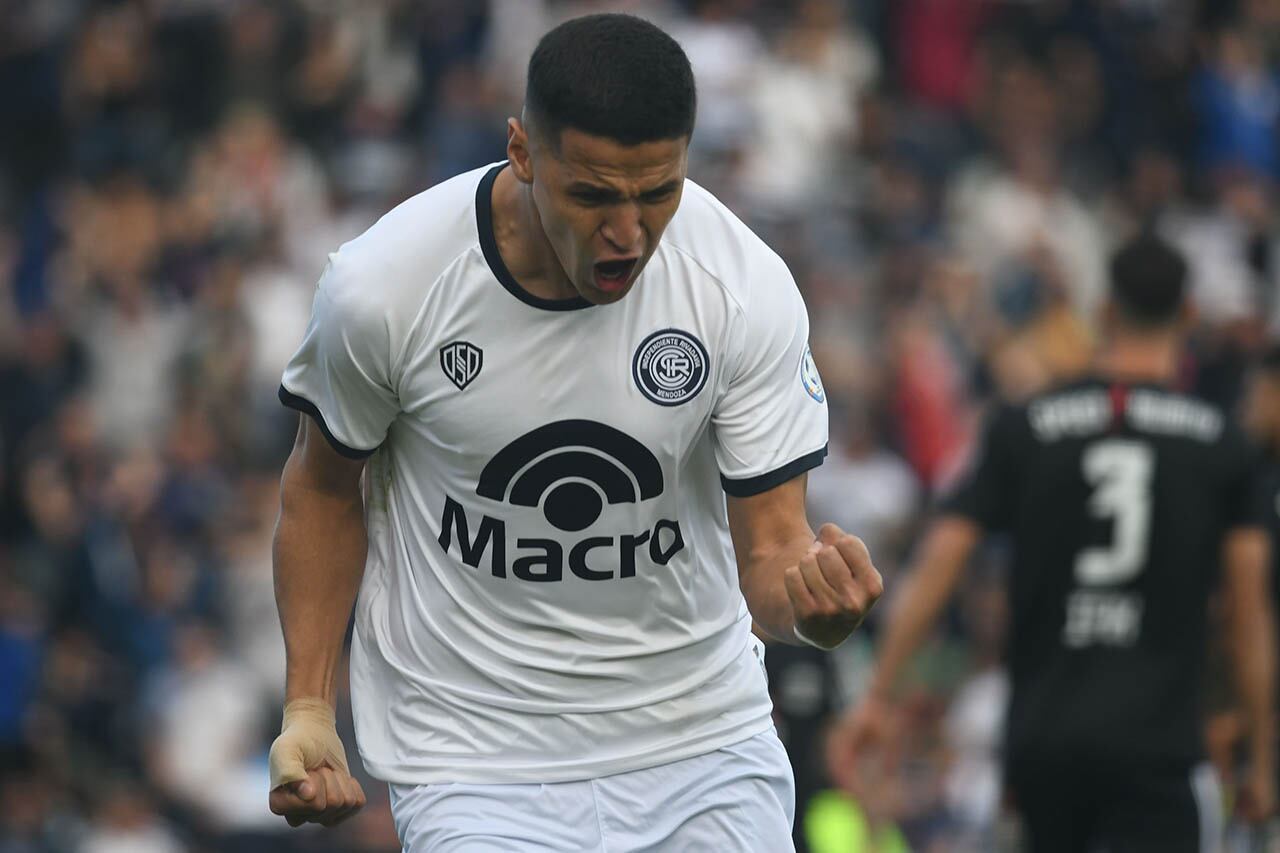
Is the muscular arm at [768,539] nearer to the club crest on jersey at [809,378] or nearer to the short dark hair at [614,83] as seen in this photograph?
the club crest on jersey at [809,378]

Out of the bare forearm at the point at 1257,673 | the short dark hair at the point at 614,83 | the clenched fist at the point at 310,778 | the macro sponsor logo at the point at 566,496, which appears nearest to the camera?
the short dark hair at the point at 614,83

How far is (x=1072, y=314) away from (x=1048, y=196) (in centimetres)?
163

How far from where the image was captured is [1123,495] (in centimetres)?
668

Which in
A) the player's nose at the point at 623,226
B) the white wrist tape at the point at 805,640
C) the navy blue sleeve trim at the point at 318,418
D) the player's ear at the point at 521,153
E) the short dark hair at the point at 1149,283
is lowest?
the white wrist tape at the point at 805,640

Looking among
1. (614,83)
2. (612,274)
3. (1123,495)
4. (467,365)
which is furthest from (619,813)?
(1123,495)

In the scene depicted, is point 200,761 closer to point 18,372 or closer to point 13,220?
point 18,372

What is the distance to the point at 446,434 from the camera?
4.44 meters

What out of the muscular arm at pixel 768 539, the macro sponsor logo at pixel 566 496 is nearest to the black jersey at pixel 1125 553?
the muscular arm at pixel 768 539

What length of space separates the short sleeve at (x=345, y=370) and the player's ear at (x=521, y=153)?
0.39 m

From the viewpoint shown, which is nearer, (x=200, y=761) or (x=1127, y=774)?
(x=1127, y=774)

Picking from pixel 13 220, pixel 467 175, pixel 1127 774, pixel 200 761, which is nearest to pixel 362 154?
pixel 13 220

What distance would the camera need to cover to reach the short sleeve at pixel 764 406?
4449mm

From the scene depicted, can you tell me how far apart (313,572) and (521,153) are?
1.02 metres

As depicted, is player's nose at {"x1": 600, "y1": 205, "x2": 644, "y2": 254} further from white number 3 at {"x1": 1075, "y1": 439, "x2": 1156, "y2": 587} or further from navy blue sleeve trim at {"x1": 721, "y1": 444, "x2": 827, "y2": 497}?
white number 3 at {"x1": 1075, "y1": 439, "x2": 1156, "y2": 587}
